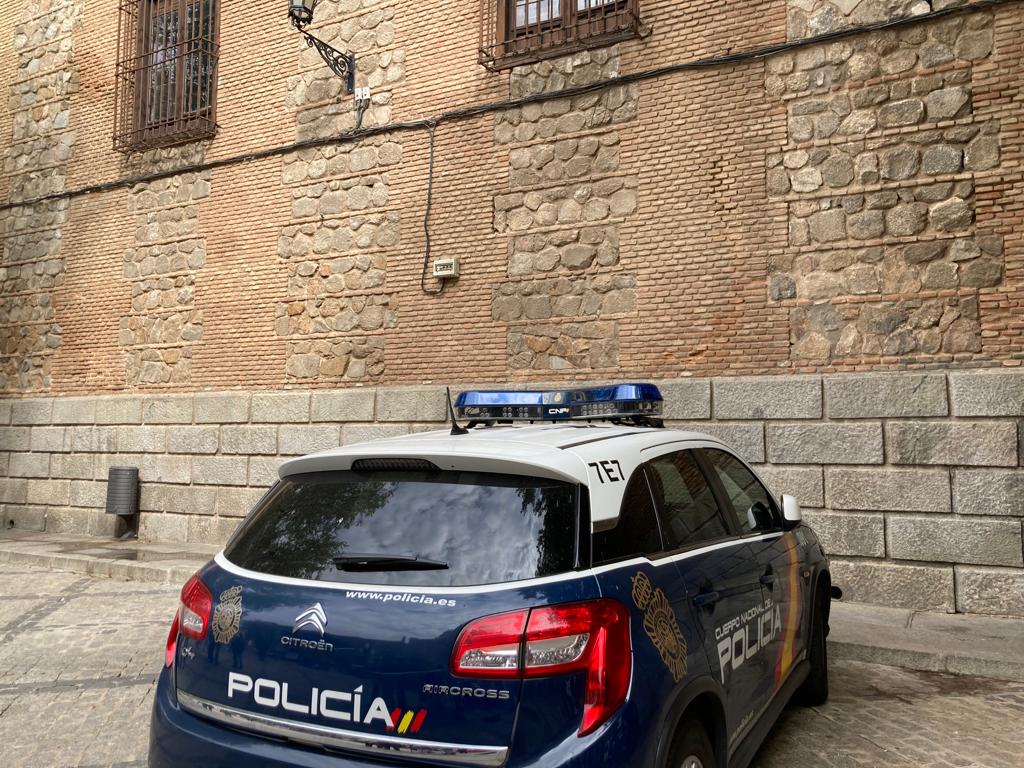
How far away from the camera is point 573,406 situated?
3.63 m

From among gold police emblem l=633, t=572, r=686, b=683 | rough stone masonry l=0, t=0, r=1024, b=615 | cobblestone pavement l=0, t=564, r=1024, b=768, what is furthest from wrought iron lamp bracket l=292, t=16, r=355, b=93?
gold police emblem l=633, t=572, r=686, b=683

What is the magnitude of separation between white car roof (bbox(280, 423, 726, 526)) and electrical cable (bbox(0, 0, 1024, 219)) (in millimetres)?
6322

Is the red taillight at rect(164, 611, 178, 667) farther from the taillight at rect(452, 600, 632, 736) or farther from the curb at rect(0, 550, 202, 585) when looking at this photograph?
the curb at rect(0, 550, 202, 585)

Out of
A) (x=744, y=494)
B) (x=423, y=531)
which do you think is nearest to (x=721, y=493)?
(x=744, y=494)

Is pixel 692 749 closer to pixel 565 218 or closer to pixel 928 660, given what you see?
pixel 928 660

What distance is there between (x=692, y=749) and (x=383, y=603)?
105 centimetres

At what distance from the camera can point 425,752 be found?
2086mm

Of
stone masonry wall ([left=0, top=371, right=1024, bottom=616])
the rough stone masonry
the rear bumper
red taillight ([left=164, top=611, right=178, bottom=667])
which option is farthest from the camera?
the rough stone masonry

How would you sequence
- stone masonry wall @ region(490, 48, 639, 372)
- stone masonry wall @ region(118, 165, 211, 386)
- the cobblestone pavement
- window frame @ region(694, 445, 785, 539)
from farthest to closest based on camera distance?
stone masonry wall @ region(118, 165, 211, 386) < stone masonry wall @ region(490, 48, 639, 372) < the cobblestone pavement < window frame @ region(694, 445, 785, 539)

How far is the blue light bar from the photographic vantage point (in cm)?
362

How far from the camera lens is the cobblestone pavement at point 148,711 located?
387 centimetres

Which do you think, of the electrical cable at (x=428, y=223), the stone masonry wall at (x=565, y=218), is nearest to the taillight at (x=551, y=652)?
the stone masonry wall at (x=565, y=218)

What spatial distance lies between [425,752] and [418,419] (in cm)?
727

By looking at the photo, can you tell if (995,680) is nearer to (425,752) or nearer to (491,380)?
(425,752)
